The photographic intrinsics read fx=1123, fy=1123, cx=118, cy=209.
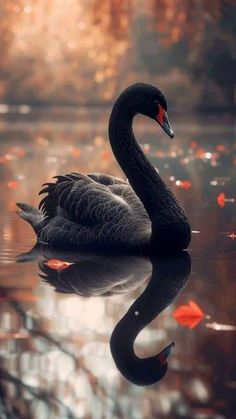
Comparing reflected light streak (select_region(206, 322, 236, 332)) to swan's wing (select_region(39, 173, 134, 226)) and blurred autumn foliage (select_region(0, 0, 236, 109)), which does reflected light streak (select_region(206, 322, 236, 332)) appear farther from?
blurred autumn foliage (select_region(0, 0, 236, 109))

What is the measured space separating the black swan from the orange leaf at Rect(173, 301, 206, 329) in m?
1.78

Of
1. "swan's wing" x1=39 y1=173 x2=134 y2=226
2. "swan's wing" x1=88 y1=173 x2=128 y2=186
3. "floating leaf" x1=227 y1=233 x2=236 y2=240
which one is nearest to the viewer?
"swan's wing" x1=39 y1=173 x2=134 y2=226

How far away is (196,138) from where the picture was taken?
81.3 feet

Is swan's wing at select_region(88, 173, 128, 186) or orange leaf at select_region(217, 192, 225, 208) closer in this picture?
swan's wing at select_region(88, 173, 128, 186)

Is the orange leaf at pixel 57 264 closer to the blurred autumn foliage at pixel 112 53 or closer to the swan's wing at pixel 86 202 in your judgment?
the swan's wing at pixel 86 202

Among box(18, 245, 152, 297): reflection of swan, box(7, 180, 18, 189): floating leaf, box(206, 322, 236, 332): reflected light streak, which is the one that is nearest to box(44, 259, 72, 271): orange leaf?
box(18, 245, 152, 297): reflection of swan

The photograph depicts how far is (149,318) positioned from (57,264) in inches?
75.9

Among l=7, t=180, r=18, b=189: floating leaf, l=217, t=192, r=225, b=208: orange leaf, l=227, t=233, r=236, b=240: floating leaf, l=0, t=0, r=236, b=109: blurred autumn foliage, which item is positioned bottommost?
l=0, t=0, r=236, b=109: blurred autumn foliage

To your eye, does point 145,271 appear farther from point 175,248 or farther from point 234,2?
point 234,2

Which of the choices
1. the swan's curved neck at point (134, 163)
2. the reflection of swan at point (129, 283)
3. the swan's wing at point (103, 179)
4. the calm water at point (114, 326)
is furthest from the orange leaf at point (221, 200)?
the reflection of swan at point (129, 283)

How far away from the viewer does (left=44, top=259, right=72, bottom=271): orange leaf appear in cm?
746

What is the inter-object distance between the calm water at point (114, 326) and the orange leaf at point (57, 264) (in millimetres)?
47

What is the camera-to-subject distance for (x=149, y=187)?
795 centimetres

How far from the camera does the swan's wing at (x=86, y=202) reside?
787 cm
